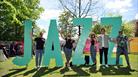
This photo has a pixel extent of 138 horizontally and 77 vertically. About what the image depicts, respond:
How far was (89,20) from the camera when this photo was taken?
58.5 feet

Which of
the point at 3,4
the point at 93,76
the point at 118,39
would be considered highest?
the point at 3,4

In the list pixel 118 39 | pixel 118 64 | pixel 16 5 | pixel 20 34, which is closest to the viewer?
pixel 118 39

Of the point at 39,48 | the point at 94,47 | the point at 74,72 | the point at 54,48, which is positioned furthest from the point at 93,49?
the point at 74,72

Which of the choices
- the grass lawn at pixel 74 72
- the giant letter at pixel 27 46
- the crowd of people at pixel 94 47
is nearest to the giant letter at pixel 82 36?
the crowd of people at pixel 94 47

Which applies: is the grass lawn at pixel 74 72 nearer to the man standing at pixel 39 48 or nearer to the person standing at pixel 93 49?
the man standing at pixel 39 48

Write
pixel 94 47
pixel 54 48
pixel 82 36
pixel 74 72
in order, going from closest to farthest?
pixel 74 72 < pixel 94 47 < pixel 54 48 < pixel 82 36

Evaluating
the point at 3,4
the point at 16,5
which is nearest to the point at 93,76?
the point at 3,4

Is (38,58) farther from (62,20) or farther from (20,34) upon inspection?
(20,34)

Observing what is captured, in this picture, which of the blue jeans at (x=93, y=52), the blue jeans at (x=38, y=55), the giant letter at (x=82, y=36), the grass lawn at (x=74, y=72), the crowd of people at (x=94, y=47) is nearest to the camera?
the grass lawn at (x=74, y=72)

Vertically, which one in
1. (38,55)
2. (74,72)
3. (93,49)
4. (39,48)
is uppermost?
(39,48)

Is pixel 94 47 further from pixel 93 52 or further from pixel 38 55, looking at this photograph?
pixel 38 55

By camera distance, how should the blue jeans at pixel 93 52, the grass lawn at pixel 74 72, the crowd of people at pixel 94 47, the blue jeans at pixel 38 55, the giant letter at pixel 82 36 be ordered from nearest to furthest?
the grass lawn at pixel 74 72
the crowd of people at pixel 94 47
the blue jeans at pixel 38 55
the blue jeans at pixel 93 52
the giant letter at pixel 82 36

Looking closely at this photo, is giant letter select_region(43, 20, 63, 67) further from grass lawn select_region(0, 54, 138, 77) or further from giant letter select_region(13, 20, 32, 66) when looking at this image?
grass lawn select_region(0, 54, 138, 77)

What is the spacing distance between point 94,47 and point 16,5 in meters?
21.3
